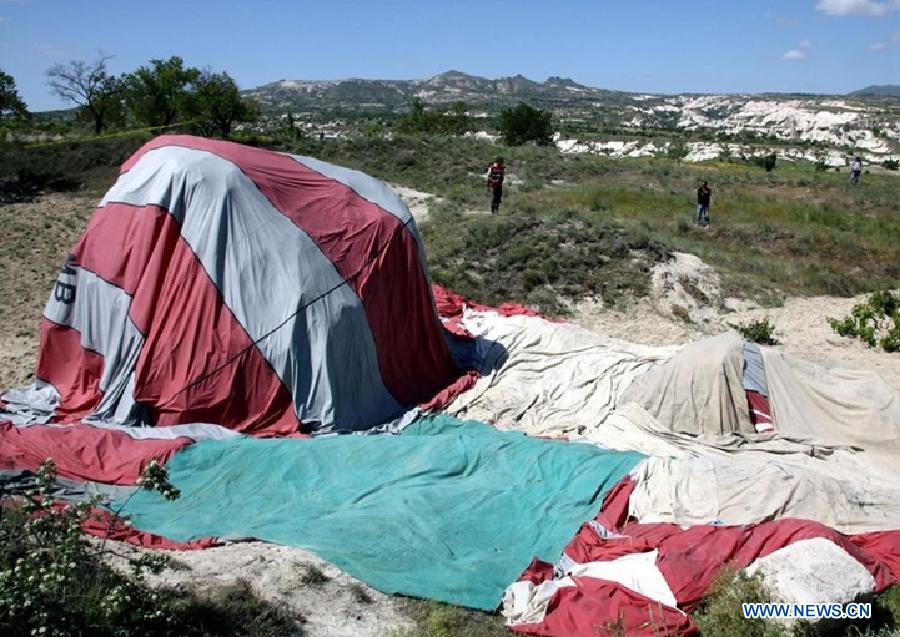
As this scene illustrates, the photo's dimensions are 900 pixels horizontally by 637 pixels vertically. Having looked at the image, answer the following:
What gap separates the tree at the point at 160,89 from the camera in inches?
1734

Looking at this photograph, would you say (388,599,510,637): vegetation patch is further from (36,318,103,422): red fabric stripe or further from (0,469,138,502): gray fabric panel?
(36,318,103,422): red fabric stripe

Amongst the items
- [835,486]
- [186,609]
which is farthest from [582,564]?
[186,609]

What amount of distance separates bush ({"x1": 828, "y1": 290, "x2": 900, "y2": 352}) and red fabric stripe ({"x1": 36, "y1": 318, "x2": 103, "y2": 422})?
12387 millimetres

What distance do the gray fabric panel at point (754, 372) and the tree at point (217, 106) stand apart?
38165 mm

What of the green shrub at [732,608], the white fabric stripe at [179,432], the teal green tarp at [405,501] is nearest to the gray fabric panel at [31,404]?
the white fabric stripe at [179,432]

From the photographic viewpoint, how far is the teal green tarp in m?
6.21

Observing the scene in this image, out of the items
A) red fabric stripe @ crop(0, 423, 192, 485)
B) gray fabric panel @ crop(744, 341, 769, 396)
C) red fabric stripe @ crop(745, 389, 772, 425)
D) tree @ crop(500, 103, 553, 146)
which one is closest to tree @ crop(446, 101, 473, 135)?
tree @ crop(500, 103, 553, 146)

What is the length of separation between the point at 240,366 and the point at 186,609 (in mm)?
4036

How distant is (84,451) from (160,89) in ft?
135

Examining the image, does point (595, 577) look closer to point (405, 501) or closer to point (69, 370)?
point (405, 501)

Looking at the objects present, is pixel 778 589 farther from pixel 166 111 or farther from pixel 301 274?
pixel 166 111

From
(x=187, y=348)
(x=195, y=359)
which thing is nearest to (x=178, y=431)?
(x=195, y=359)

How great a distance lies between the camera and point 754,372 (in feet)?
28.9

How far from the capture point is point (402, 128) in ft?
199
